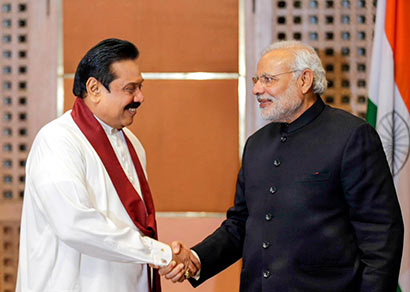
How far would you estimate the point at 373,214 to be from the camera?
74.8 inches

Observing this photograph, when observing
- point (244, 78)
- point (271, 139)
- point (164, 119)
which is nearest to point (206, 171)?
point (164, 119)

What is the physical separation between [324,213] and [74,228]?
89cm

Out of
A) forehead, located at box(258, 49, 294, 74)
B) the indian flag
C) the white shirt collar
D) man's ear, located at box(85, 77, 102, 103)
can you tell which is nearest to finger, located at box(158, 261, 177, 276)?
the white shirt collar

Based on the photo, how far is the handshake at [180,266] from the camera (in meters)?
2.17

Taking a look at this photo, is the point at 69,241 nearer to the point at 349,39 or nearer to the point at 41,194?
the point at 41,194

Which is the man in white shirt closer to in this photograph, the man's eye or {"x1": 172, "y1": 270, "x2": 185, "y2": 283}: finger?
{"x1": 172, "y1": 270, "x2": 185, "y2": 283}: finger

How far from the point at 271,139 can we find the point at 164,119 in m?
1.20

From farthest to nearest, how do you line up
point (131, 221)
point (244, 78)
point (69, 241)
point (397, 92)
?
point (244, 78)
point (397, 92)
point (131, 221)
point (69, 241)

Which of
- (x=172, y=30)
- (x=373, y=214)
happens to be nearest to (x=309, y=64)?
(x=373, y=214)

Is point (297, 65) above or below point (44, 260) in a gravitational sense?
above

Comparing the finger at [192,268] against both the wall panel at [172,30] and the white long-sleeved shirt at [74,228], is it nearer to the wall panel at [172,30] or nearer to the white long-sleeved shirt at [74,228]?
the white long-sleeved shirt at [74,228]

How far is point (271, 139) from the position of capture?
2.24 meters

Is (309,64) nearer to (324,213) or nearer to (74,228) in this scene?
(324,213)

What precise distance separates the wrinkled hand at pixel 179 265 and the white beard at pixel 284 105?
2.16ft
